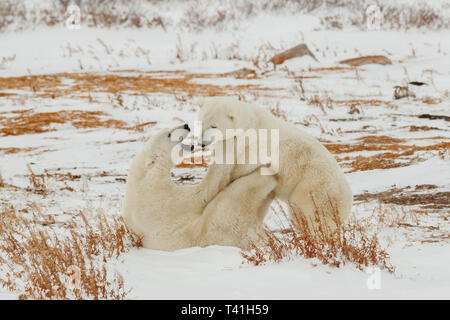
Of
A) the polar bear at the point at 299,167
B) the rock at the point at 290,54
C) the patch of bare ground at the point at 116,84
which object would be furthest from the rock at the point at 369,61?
the polar bear at the point at 299,167

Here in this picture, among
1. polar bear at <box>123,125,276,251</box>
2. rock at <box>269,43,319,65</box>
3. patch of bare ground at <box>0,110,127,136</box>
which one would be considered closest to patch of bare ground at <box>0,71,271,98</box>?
patch of bare ground at <box>0,110,127,136</box>

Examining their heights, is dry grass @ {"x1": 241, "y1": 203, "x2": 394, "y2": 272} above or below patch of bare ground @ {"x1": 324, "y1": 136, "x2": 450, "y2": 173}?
above

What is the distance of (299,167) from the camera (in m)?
4.05

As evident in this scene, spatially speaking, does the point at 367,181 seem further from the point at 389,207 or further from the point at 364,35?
the point at 364,35

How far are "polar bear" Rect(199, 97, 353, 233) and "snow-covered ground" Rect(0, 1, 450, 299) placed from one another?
51 cm

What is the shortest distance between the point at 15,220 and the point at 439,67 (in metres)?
13.4

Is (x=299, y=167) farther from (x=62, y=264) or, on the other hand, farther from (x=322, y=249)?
(x=62, y=264)

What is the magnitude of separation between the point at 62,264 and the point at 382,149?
5706 mm

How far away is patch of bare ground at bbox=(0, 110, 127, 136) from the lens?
34.0 feet

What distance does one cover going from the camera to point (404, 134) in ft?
30.3

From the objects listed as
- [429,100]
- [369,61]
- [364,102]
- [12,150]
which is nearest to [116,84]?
[12,150]

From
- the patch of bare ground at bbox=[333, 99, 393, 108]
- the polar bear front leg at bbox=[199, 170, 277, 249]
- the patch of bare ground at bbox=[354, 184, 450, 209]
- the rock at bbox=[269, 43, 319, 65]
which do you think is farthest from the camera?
the rock at bbox=[269, 43, 319, 65]

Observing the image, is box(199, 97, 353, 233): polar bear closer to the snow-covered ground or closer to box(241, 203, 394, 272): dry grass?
box(241, 203, 394, 272): dry grass
